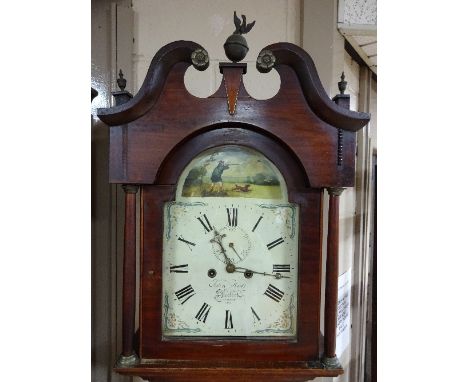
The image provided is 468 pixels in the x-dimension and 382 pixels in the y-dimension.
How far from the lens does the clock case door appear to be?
0.71m

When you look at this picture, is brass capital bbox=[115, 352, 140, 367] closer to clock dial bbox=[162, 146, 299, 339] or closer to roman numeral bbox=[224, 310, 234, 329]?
clock dial bbox=[162, 146, 299, 339]

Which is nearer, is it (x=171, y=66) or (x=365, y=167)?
(x=171, y=66)

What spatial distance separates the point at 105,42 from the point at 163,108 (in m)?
0.43

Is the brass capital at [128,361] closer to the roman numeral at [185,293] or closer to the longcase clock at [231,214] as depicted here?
the longcase clock at [231,214]

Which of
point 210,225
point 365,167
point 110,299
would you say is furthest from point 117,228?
point 365,167

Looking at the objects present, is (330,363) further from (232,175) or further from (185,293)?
(232,175)

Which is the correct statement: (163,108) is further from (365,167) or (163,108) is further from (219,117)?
(365,167)

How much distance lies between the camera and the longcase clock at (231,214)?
694mm

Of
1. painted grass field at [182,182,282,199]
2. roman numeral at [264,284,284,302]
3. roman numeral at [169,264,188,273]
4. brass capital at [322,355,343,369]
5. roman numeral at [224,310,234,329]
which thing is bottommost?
brass capital at [322,355,343,369]

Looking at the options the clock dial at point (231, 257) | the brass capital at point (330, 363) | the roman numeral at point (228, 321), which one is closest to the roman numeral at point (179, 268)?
the clock dial at point (231, 257)

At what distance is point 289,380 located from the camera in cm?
73

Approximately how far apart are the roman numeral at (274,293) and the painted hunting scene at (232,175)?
0.20m

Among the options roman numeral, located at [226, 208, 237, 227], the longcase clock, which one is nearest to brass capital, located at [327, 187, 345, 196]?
the longcase clock

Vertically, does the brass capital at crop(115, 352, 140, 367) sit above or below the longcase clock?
below
